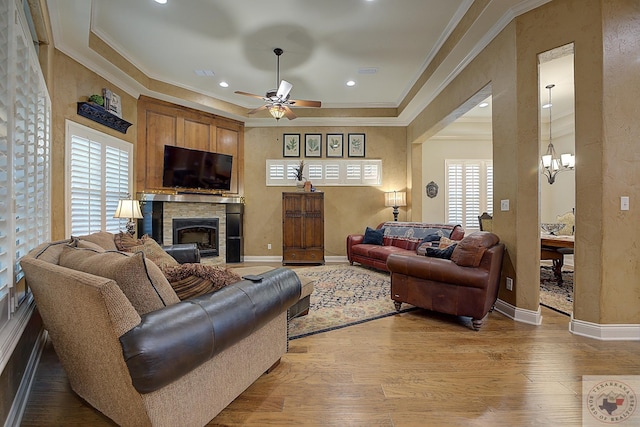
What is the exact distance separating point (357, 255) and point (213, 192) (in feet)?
10.6

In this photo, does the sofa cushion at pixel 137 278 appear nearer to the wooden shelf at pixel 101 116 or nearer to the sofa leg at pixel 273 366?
the sofa leg at pixel 273 366

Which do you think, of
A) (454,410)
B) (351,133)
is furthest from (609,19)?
(351,133)

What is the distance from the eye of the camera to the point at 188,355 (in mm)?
1168

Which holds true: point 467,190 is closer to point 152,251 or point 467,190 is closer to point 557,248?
point 557,248

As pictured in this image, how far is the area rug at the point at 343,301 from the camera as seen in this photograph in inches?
113

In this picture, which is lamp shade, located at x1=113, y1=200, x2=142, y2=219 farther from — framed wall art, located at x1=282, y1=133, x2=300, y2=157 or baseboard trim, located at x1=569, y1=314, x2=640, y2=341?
baseboard trim, located at x1=569, y1=314, x2=640, y2=341

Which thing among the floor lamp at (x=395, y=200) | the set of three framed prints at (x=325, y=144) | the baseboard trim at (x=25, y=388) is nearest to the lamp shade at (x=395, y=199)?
the floor lamp at (x=395, y=200)

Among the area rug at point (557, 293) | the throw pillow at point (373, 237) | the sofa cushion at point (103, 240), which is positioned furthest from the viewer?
the throw pillow at point (373, 237)

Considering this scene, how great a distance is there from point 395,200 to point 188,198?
14.0ft

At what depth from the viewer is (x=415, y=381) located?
75.8 inches

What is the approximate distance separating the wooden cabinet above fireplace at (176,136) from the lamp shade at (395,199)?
3.30 meters

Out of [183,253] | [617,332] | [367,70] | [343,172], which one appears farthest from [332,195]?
[617,332]

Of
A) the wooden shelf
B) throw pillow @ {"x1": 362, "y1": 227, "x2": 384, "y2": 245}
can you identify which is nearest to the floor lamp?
throw pillow @ {"x1": 362, "y1": 227, "x2": 384, "y2": 245}

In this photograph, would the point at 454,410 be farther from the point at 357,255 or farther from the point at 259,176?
the point at 259,176
